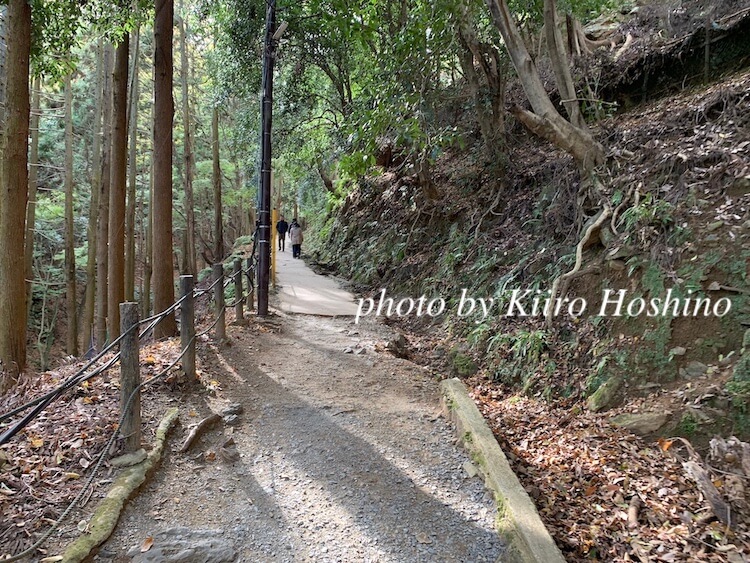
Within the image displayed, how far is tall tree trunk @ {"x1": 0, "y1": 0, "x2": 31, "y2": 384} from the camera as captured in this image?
560cm

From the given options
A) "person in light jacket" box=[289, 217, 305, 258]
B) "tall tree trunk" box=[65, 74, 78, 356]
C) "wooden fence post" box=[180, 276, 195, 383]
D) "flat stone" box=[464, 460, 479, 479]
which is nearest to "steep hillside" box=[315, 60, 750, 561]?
"flat stone" box=[464, 460, 479, 479]

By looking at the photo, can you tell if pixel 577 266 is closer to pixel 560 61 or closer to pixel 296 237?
pixel 560 61

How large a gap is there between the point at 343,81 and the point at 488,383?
42.5ft

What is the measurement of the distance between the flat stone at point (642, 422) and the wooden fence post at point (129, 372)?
13.8 ft

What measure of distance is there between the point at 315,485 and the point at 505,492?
1.45m

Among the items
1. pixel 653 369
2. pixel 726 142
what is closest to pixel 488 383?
pixel 653 369

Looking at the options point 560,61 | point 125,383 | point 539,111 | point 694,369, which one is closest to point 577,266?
point 694,369

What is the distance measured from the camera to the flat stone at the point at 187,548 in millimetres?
2809

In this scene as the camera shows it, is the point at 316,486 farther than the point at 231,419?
No

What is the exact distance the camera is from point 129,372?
3.72 meters

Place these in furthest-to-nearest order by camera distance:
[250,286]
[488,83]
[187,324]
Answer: [488,83] < [250,286] < [187,324]

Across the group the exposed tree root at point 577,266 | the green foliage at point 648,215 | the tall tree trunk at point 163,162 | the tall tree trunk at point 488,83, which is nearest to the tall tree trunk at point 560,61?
the tall tree trunk at point 488,83

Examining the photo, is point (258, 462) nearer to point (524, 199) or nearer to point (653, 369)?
point (653, 369)

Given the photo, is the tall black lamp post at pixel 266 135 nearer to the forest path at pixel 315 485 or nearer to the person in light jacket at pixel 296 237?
the forest path at pixel 315 485
